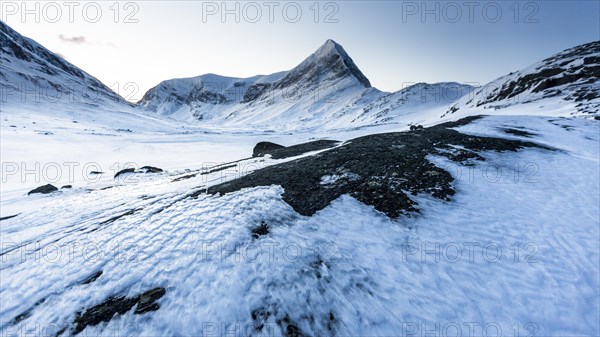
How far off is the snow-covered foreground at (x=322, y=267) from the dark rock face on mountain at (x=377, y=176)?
611 mm

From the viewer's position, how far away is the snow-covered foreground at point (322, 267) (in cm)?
515

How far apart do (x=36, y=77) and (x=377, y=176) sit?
193 metres

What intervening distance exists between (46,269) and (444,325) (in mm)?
10002

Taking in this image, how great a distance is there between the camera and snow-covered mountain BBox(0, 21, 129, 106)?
11225 centimetres

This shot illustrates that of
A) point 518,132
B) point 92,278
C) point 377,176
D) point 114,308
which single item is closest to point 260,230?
point 114,308

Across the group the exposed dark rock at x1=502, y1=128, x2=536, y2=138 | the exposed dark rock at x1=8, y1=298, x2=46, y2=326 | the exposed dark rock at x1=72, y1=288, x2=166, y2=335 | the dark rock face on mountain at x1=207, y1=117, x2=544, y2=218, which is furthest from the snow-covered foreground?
the exposed dark rock at x1=502, y1=128, x2=536, y2=138

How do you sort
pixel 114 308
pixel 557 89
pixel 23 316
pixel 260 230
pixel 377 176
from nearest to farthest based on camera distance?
pixel 114 308
pixel 23 316
pixel 260 230
pixel 377 176
pixel 557 89

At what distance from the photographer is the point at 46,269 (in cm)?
698

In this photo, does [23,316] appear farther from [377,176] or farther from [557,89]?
[557,89]

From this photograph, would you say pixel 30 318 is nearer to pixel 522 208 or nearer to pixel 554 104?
pixel 522 208

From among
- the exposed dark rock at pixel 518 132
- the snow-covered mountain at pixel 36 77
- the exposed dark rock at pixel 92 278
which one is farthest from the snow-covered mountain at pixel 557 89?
the snow-covered mountain at pixel 36 77

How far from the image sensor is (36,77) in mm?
133875

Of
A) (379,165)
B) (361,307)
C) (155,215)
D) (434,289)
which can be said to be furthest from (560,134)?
(155,215)

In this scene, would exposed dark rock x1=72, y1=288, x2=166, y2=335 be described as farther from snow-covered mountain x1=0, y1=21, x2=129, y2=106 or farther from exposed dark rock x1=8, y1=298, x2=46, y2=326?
snow-covered mountain x1=0, y1=21, x2=129, y2=106
